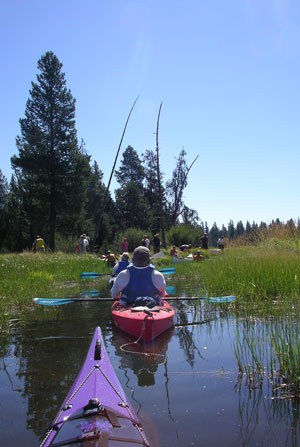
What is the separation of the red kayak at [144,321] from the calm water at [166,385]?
175 millimetres

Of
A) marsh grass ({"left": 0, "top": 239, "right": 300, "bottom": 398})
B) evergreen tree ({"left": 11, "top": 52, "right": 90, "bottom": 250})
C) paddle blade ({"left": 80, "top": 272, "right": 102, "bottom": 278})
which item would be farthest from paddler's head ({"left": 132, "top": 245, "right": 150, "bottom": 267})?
evergreen tree ({"left": 11, "top": 52, "right": 90, "bottom": 250})

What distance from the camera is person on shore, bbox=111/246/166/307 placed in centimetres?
786

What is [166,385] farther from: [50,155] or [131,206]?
[131,206]

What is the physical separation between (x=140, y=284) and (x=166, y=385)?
326 cm

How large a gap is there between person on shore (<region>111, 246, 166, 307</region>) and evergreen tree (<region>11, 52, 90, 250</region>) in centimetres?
2670

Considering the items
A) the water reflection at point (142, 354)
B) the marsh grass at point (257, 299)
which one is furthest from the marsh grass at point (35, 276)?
the water reflection at point (142, 354)

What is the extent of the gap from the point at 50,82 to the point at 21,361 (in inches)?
1295

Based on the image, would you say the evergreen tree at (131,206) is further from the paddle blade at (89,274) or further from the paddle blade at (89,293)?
the paddle blade at (89,293)

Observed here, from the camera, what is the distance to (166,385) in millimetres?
4895

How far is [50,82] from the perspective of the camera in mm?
35250

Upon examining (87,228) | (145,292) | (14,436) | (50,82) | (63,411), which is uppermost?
(50,82)

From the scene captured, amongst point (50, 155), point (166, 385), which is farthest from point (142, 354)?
point (50, 155)

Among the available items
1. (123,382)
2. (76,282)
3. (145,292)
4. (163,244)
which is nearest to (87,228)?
(163,244)

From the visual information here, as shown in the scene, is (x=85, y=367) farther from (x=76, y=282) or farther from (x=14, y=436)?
(x=76, y=282)
